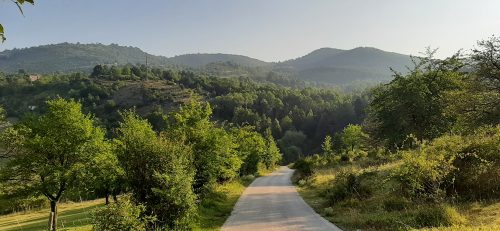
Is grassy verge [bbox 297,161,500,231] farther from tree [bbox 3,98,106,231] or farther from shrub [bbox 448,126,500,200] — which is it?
tree [bbox 3,98,106,231]

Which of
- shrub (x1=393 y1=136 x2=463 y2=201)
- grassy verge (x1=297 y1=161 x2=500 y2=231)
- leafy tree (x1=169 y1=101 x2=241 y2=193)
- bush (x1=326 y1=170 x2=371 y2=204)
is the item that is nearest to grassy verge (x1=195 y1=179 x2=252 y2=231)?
leafy tree (x1=169 y1=101 x2=241 y2=193)

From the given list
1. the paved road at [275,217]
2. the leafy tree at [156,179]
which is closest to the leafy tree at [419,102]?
the paved road at [275,217]

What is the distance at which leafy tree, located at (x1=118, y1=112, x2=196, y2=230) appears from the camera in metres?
14.2

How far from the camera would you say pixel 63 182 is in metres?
27.0

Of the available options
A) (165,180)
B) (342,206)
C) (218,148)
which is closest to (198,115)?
(218,148)

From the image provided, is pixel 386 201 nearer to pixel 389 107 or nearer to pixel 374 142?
pixel 389 107

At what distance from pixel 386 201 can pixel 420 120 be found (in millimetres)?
16430

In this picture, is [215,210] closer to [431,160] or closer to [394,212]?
[394,212]

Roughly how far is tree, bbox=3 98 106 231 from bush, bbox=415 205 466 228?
859 inches

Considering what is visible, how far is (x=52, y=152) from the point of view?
27.1m

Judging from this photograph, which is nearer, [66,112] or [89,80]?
A: [66,112]

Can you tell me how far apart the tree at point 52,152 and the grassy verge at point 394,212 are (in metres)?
16.6

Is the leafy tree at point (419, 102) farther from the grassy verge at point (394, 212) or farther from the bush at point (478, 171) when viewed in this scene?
the bush at point (478, 171)

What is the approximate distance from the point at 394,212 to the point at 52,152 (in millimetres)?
22468
